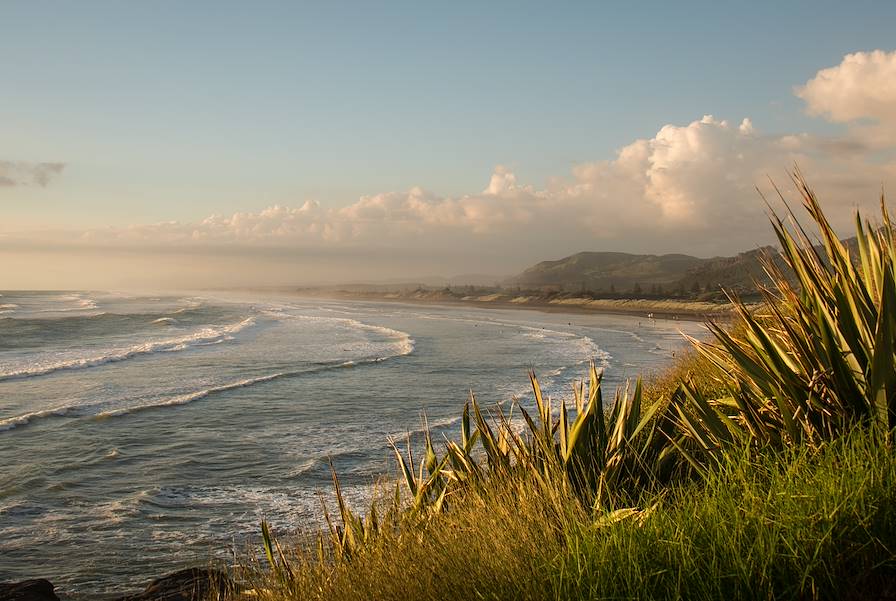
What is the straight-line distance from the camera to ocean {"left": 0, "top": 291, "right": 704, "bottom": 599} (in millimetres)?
8305

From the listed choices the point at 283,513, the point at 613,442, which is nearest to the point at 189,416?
the point at 283,513

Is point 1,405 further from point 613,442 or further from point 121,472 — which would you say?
point 613,442

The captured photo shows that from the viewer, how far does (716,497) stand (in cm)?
359

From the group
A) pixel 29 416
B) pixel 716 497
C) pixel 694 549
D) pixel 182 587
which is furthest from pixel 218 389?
pixel 694 549

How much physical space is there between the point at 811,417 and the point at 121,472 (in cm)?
1057

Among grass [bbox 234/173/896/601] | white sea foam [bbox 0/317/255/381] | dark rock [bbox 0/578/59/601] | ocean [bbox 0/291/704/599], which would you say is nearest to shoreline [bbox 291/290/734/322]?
ocean [bbox 0/291/704/599]

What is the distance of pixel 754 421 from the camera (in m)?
4.65

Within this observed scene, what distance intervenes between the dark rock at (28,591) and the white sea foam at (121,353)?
18.2 meters

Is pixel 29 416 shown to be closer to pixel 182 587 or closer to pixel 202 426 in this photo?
pixel 202 426

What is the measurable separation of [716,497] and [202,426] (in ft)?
43.1

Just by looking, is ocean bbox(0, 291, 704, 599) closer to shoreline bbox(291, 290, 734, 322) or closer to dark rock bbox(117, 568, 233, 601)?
dark rock bbox(117, 568, 233, 601)

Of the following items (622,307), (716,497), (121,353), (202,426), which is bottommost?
(202,426)

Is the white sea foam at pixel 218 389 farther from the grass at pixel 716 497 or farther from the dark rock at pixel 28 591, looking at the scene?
the grass at pixel 716 497

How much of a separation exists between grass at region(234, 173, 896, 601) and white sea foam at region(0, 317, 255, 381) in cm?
2162
